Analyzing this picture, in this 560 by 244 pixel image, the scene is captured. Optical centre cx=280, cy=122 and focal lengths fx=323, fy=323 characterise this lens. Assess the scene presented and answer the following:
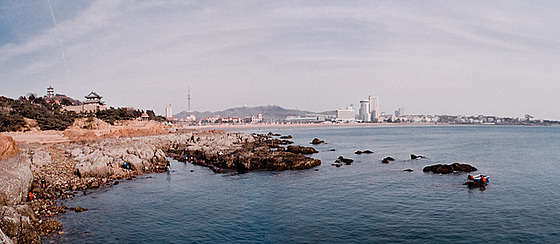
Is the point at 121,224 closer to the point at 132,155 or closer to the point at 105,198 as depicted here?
the point at 105,198

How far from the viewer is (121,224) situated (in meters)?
17.9

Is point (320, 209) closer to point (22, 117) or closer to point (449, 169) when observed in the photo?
point (449, 169)

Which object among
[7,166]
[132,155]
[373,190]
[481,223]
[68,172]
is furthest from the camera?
[132,155]

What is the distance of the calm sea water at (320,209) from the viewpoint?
1620 cm

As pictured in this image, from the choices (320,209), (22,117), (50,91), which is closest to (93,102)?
(22,117)

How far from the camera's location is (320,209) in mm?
20703

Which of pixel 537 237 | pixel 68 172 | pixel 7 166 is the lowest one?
pixel 537 237

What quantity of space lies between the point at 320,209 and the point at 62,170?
2273 centimetres

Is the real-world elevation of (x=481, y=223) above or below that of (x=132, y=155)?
below

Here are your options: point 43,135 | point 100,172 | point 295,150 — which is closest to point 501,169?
point 295,150

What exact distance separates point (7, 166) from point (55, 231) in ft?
24.2

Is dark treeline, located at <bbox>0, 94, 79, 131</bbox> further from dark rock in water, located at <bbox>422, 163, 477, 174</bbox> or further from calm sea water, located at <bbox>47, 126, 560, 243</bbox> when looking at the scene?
dark rock in water, located at <bbox>422, 163, 477, 174</bbox>

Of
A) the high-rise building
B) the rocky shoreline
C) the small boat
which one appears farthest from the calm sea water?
the high-rise building

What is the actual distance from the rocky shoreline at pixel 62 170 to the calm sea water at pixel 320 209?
1.59 m
